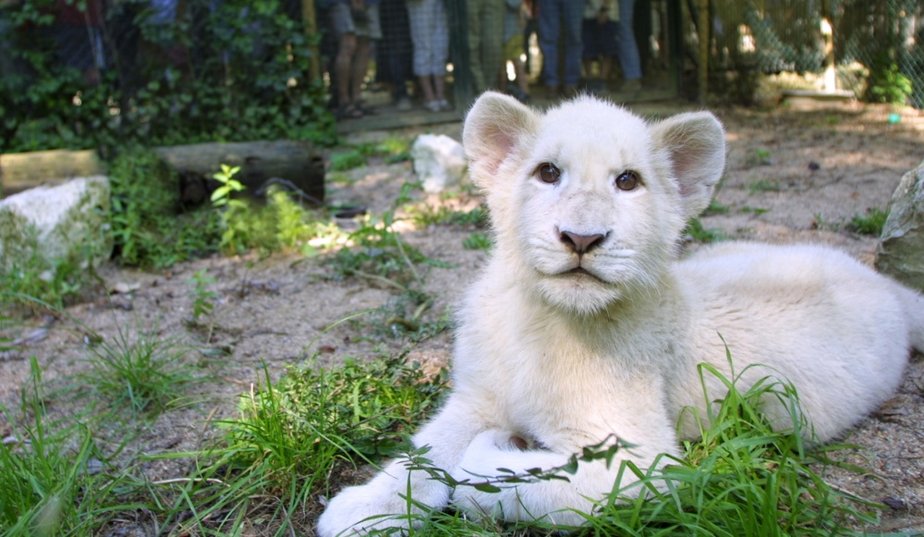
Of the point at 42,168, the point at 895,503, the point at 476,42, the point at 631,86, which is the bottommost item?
the point at 895,503

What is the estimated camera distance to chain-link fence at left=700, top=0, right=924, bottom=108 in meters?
12.2

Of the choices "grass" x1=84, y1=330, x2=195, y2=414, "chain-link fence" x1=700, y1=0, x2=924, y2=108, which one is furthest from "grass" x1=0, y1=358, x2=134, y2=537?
"chain-link fence" x1=700, y1=0, x2=924, y2=108

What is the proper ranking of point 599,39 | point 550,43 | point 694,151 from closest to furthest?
1. point 694,151
2. point 550,43
3. point 599,39

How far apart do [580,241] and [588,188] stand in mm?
256

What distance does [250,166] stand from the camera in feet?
26.3

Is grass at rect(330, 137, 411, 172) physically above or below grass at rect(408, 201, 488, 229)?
above

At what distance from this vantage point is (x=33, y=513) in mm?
2873

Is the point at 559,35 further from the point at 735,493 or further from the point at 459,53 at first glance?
the point at 735,493

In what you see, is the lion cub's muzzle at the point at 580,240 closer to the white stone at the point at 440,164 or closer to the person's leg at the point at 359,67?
the white stone at the point at 440,164

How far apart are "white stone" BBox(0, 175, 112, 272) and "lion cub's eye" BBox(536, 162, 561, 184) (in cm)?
439

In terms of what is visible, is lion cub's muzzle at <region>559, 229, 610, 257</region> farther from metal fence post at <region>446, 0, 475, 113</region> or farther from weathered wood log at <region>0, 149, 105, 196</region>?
metal fence post at <region>446, 0, 475, 113</region>

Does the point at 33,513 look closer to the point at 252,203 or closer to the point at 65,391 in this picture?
the point at 65,391

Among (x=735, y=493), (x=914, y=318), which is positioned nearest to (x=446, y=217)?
(x=914, y=318)

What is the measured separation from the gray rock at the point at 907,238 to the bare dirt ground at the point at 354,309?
2.01 feet
